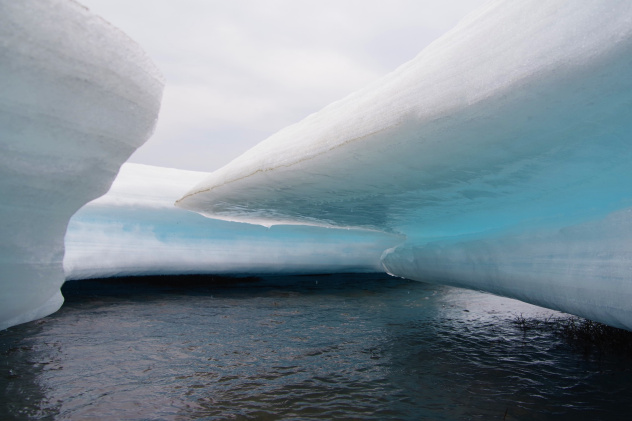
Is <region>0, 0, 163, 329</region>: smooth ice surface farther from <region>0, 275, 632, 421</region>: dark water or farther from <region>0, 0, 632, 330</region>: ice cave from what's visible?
<region>0, 275, 632, 421</region>: dark water

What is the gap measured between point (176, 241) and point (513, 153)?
5.13 m

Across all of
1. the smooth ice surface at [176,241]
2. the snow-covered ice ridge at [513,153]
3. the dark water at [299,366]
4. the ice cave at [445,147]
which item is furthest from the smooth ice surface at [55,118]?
the smooth ice surface at [176,241]

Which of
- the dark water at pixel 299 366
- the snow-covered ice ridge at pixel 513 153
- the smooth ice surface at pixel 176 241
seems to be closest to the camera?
the snow-covered ice ridge at pixel 513 153

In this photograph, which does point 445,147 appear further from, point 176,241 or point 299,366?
point 176,241

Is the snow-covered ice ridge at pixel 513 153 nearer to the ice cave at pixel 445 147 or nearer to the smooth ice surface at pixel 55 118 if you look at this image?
the ice cave at pixel 445 147

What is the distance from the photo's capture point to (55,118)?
2.52 meters

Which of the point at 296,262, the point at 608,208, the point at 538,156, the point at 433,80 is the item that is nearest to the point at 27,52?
the point at 433,80

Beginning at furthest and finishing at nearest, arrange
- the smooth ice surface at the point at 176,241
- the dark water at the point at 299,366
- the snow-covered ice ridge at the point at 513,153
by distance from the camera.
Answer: the smooth ice surface at the point at 176,241
the dark water at the point at 299,366
the snow-covered ice ridge at the point at 513,153

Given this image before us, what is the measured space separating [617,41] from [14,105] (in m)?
2.53

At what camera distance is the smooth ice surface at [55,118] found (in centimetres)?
217

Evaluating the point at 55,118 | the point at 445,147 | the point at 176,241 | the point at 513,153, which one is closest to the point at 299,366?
the point at 445,147

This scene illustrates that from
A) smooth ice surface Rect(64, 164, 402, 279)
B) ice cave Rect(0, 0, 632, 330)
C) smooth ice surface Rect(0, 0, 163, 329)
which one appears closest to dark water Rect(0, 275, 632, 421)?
ice cave Rect(0, 0, 632, 330)

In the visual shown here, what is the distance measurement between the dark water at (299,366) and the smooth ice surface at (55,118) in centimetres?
75

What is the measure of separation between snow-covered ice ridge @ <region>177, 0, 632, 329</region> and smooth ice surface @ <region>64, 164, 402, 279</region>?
2578 mm
